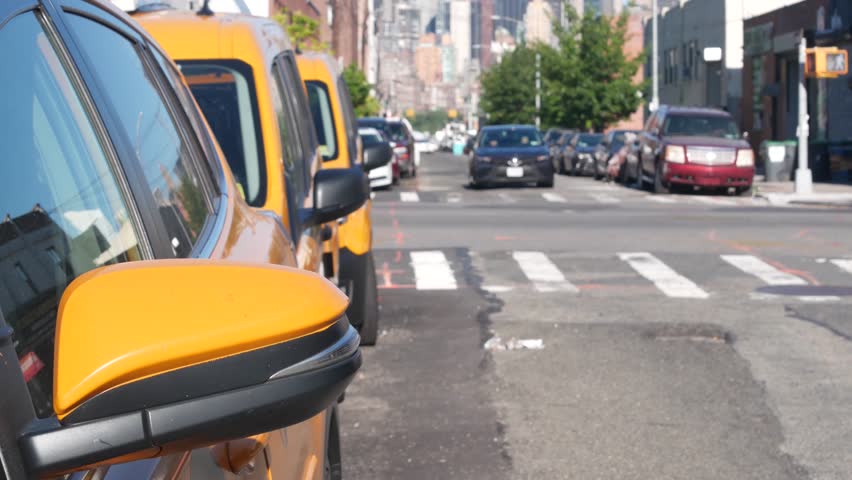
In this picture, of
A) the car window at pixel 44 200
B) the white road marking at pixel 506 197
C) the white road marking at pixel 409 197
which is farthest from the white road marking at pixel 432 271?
the white road marking at pixel 506 197

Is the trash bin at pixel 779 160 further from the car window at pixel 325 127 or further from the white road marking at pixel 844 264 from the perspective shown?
the car window at pixel 325 127

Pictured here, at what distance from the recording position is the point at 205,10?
5.83m

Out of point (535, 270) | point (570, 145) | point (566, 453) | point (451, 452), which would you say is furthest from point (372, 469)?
point (570, 145)

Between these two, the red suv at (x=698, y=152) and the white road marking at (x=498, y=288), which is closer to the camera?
the white road marking at (x=498, y=288)

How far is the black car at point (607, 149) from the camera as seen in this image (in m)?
40.9

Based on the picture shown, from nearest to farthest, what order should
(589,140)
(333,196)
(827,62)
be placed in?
(333,196)
(827,62)
(589,140)

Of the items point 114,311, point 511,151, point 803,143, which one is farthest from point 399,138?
point 114,311

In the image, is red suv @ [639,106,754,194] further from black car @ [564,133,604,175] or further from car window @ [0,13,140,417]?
car window @ [0,13,140,417]

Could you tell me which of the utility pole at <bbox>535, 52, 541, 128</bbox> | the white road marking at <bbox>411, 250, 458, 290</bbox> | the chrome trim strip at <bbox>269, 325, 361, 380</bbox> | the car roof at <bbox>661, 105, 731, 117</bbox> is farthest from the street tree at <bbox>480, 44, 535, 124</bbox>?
the chrome trim strip at <bbox>269, 325, 361, 380</bbox>

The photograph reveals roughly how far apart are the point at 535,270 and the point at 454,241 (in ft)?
11.0

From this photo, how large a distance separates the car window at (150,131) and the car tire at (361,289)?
230 inches

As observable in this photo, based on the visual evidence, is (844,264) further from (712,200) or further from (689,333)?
(712,200)

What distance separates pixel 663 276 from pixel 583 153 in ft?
106

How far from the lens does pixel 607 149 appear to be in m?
41.5
